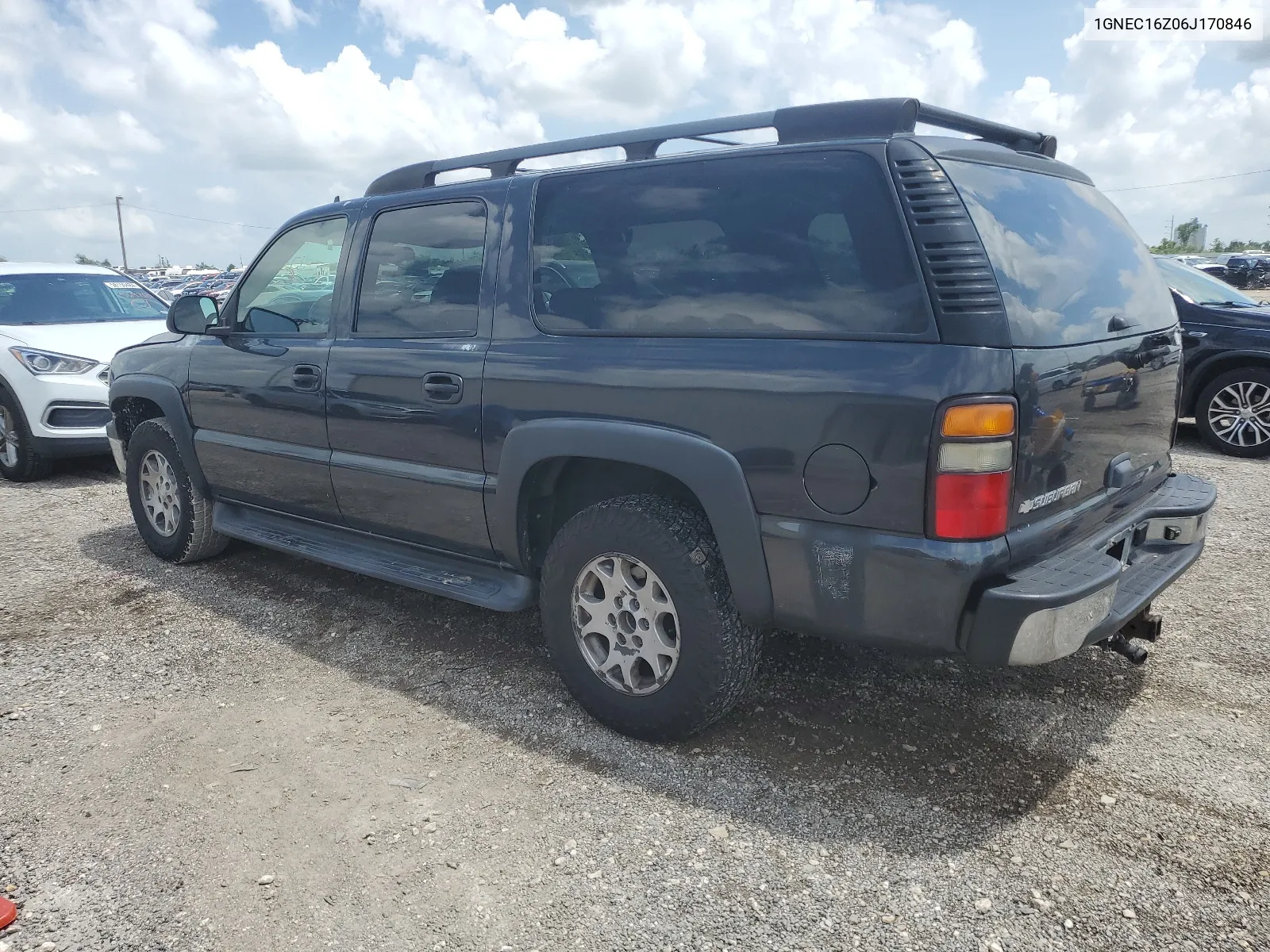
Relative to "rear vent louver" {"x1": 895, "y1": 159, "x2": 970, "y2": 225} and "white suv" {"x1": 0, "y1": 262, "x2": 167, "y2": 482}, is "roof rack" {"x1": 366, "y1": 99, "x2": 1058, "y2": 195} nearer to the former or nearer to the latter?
"rear vent louver" {"x1": 895, "y1": 159, "x2": 970, "y2": 225}

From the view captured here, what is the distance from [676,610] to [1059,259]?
152 cm

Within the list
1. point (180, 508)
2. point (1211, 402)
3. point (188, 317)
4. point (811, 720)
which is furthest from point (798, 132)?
point (1211, 402)

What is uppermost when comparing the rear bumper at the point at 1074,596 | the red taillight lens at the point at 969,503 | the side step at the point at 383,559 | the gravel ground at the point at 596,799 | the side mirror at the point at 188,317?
the side mirror at the point at 188,317

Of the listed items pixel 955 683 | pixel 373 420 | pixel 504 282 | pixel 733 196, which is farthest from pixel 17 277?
pixel 955 683

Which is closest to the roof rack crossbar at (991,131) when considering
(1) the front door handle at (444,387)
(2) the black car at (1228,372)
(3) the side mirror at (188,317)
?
(1) the front door handle at (444,387)

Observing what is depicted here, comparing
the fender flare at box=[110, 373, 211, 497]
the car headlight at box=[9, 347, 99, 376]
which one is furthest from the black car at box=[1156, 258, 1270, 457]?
the car headlight at box=[9, 347, 99, 376]

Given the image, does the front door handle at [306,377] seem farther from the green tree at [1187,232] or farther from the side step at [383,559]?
the green tree at [1187,232]

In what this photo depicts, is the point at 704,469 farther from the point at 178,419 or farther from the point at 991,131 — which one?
the point at 178,419

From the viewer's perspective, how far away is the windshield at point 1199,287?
769 cm

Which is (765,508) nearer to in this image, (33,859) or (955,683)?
(955,683)

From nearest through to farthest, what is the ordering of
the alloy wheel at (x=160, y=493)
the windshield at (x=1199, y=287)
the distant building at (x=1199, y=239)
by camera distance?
the alloy wheel at (x=160, y=493), the windshield at (x=1199, y=287), the distant building at (x=1199, y=239)

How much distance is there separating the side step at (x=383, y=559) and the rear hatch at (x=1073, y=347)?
181cm

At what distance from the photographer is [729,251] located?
279 cm

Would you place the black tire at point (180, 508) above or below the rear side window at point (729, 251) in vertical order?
below
